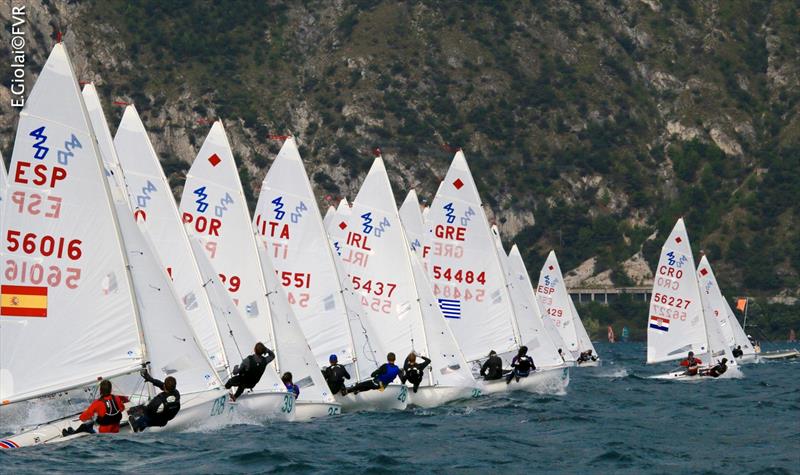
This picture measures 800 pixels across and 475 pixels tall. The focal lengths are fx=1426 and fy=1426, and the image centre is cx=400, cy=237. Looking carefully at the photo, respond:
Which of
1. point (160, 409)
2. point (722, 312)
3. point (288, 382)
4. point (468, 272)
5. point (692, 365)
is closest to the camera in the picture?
point (160, 409)

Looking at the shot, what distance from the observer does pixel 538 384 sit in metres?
35.9

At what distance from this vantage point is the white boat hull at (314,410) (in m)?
26.6

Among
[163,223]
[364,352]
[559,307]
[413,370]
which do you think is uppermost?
[559,307]

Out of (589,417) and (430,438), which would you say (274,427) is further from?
(589,417)

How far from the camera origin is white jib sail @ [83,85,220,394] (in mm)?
21969

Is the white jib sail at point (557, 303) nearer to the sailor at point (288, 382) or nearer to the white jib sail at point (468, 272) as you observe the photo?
the white jib sail at point (468, 272)

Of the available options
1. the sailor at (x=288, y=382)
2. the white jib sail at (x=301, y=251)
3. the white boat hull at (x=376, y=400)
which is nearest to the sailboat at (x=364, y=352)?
the white boat hull at (x=376, y=400)

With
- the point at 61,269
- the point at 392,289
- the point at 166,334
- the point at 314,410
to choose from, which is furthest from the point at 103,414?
the point at 392,289

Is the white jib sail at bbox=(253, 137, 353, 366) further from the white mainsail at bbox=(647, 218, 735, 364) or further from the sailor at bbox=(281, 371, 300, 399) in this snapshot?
the white mainsail at bbox=(647, 218, 735, 364)

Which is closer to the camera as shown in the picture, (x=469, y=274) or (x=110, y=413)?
(x=110, y=413)

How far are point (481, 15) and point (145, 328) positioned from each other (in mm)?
145329

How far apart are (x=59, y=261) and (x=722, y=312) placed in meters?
42.1

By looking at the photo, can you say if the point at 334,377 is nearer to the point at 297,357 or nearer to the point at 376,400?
Answer: the point at 376,400

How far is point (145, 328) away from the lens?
72.0 ft
